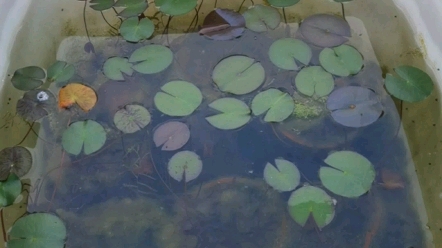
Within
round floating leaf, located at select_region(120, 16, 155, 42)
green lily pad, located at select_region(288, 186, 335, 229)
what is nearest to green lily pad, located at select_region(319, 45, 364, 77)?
green lily pad, located at select_region(288, 186, 335, 229)

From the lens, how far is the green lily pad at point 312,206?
1.17 meters

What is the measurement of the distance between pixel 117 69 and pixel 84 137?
243mm

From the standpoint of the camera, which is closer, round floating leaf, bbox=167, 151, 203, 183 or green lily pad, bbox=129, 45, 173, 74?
round floating leaf, bbox=167, 151, 203, 183

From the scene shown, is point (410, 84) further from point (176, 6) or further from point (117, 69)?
point (117, 69)

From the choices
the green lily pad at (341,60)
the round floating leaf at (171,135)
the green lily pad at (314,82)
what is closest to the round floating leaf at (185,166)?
the round floating leaf at (171,135)

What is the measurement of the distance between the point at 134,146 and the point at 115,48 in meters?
0.35

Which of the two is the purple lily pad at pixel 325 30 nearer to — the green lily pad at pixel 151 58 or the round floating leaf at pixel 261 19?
the round floating leaf at pixel 261 19

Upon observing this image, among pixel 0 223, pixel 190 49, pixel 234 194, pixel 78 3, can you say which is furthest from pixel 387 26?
pixel 0 223

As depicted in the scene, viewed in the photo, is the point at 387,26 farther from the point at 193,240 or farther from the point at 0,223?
the point at 0,223

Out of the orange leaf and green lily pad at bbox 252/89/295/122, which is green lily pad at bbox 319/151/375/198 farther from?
the orange leaf

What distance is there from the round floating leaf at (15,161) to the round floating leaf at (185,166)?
393 mm

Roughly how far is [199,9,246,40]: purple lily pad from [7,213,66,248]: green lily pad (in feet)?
2.35

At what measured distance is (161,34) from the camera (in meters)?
1.46

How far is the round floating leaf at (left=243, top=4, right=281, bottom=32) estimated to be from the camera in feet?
4.77
